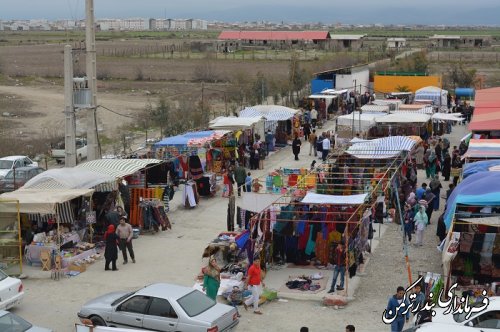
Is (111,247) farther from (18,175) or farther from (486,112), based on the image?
(486,112)

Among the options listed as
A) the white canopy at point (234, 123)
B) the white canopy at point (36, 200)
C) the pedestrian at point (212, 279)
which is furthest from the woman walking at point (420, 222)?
the white canopy at point (234, 123)

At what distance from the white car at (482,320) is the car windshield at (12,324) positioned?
5.67m

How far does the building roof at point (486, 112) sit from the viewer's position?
82.5 ft

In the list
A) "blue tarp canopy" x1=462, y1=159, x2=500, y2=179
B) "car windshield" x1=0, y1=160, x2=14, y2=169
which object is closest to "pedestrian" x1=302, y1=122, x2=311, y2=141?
"car windshield" x1=0, y1=160, x2=14, y2=169

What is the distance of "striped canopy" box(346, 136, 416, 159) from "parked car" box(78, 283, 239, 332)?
1126 cm

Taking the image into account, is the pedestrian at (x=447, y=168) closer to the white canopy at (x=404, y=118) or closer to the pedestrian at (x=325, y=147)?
the white canopy at (x=404, y=118)

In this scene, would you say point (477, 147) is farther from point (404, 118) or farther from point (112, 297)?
point (112, 297)

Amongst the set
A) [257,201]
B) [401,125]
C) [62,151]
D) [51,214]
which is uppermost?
[257,201]

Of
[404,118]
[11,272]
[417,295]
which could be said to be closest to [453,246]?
[417,295]

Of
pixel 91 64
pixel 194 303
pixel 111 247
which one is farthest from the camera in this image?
pixel 91 64

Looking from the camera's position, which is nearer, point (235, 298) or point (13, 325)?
point (13, 325)

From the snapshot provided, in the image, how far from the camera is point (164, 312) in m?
11.7

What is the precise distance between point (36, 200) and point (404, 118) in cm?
1636

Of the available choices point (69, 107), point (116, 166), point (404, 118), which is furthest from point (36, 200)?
point (404, 118)
